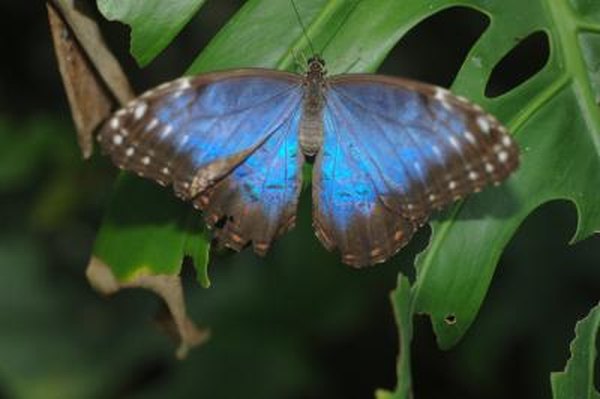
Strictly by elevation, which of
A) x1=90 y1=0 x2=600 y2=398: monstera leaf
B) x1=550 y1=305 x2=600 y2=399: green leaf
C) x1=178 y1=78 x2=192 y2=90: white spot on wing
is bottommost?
x1=550 y1=305 x2=600 y2=399: green leaf

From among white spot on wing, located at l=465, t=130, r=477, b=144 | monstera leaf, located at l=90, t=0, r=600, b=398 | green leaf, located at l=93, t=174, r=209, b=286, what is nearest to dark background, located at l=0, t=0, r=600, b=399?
monstera leaf, located at l=90, t=0, r=600, b=398

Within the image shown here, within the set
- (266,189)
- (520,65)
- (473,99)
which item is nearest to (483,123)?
(473,99)

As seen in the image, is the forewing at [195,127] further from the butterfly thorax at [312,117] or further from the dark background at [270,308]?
the dark background at [270,308]

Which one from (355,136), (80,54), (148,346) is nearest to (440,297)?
(355,136)

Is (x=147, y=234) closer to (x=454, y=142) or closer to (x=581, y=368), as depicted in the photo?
(x=454, y=142)

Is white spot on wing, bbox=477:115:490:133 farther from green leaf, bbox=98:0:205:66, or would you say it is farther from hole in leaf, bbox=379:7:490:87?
hole in leaf, bbox=379:7:490:87

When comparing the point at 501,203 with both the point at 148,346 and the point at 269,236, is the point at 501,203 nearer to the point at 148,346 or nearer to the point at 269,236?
the point at 269,236
